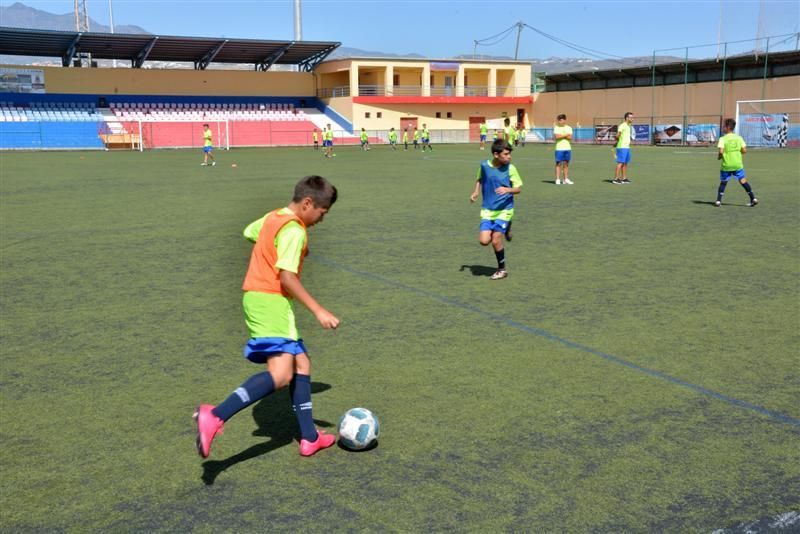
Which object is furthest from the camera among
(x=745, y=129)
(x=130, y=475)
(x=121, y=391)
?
(x=745, y=129)

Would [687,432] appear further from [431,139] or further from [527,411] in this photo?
[431,139]

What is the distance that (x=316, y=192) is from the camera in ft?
12.8

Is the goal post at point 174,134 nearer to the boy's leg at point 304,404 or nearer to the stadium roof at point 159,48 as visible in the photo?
the stadium roof at point 159,48

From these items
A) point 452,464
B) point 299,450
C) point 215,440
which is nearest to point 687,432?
point 452,464

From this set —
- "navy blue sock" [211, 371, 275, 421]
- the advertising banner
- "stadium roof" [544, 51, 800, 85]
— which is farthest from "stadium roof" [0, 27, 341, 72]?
"navy blue sock" [211, 371, 275, 421]

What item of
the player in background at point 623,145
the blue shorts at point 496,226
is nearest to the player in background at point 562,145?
the player in background at point 623,145

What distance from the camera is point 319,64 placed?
226 ft

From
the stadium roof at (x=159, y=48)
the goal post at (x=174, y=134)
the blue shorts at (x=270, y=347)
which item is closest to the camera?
the blue shorts at (x=270, y=347)

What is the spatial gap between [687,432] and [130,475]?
307 centimetres

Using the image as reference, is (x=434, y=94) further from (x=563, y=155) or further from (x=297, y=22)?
(x=563, y=155)

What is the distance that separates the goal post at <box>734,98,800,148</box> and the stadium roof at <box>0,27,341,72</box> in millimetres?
36469

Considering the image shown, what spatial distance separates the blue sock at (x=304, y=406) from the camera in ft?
13.6

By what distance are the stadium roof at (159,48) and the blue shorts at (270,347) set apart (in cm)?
5761

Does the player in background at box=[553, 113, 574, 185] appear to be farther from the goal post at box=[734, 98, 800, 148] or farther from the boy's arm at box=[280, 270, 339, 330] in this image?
the goal post at box=[734, 98, 800, 148]
